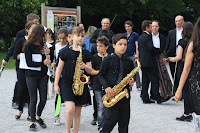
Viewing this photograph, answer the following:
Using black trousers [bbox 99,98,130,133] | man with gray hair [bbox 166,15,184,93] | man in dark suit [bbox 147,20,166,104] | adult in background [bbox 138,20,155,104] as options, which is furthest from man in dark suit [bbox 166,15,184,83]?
black trousers [bbox 99,98,130,133]

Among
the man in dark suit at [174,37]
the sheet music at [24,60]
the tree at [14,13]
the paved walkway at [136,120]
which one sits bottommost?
the paved walkway at [136,120]

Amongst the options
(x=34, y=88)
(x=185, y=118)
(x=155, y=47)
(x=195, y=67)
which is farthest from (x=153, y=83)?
(x=195, y=67)

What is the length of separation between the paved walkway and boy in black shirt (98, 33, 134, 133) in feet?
4.42

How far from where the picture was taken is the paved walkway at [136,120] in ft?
19.2

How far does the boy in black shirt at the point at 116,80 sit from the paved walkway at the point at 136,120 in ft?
4.42

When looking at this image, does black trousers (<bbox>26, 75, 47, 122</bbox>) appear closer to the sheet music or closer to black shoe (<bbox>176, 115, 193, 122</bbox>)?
the sheet music

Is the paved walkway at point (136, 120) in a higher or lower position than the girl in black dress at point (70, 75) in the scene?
lower

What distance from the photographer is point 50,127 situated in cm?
604

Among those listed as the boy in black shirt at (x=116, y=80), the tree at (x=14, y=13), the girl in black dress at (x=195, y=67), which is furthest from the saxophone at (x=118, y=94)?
the tree at (x=14, y=13)

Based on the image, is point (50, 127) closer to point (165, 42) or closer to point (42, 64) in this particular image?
point (42, 64)

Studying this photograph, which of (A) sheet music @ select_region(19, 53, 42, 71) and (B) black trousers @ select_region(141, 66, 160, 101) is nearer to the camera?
(A) sheet music @ select_region(19, 53, 42, 71)

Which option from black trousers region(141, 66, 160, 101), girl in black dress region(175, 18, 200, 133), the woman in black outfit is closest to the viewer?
girl in black dress region(175, 18, 200, 133)

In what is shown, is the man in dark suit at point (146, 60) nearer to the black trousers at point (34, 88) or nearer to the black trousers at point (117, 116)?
→ the black trousers at point (34, 88)

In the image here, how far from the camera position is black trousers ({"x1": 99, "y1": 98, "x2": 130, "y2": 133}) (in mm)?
4453
